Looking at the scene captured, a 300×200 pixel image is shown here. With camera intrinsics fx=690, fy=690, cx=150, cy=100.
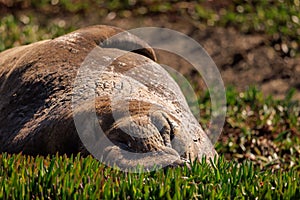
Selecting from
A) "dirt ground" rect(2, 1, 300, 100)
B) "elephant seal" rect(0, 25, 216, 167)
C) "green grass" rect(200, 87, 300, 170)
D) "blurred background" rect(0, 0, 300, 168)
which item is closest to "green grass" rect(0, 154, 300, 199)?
"elephant seal" rect(0, 25, 216, 167)

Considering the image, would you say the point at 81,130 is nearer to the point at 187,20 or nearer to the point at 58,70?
the point at 58,70

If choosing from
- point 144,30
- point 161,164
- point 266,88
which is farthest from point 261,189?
point 144,30

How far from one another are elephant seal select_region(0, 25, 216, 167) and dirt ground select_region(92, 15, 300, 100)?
13.2 feet

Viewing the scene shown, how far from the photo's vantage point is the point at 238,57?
1038cm

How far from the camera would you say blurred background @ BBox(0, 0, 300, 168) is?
9102 mm

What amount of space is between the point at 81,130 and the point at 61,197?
3.04 ft

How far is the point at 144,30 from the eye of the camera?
10.5 m

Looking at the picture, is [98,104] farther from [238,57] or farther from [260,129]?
[238,57]

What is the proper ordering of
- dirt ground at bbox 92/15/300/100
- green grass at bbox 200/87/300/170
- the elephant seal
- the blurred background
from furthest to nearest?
dirt ground at bbox 92/15/300/100
the blurred background
green grass at bbox 200/87/300/170
the elephant seal

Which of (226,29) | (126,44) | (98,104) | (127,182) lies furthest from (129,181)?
(226,29)

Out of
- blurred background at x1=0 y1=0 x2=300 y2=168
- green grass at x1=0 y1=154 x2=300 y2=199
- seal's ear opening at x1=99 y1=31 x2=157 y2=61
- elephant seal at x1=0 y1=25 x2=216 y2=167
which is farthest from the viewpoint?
blurred background at x1=0 y1=0 x2=300 y2=168

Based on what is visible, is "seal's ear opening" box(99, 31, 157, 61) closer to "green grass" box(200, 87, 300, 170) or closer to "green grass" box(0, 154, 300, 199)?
"green grass" box(0, 154, 300, 199)

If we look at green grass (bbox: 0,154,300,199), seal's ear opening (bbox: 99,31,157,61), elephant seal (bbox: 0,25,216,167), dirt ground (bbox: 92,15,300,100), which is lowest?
green grass (bbox: 0,154,300,199)

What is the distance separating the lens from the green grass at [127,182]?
12.8ft
